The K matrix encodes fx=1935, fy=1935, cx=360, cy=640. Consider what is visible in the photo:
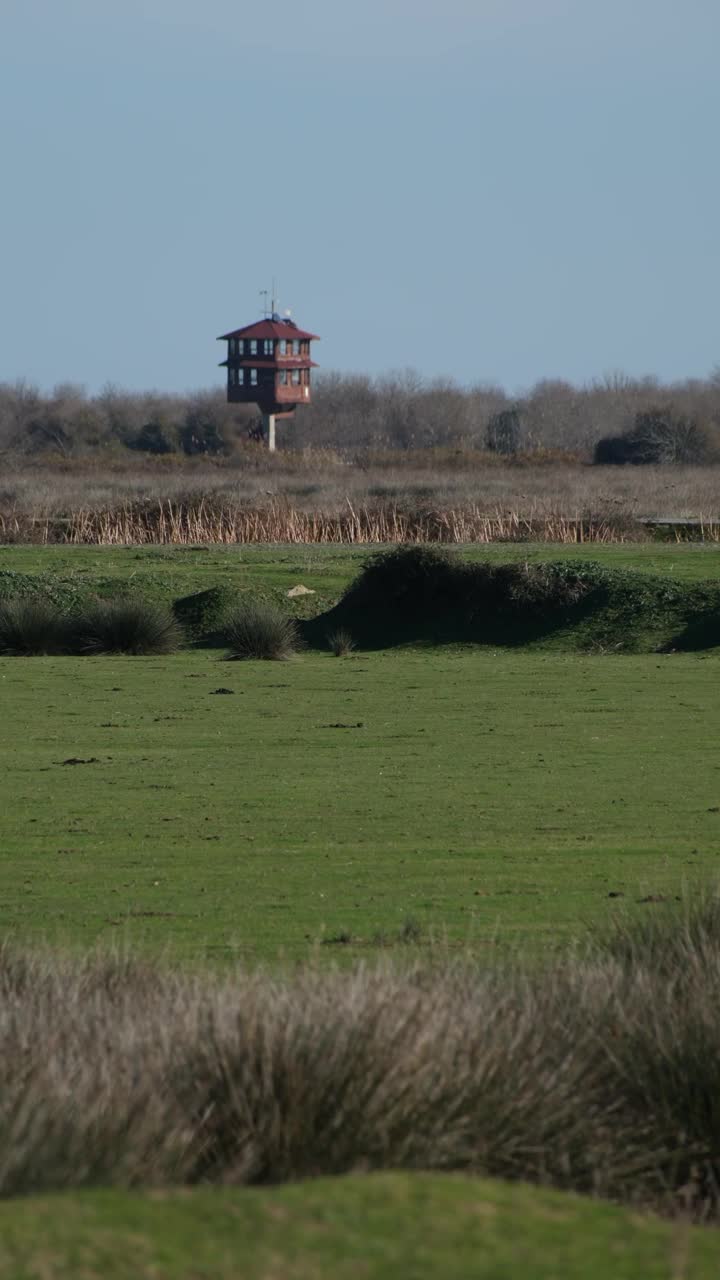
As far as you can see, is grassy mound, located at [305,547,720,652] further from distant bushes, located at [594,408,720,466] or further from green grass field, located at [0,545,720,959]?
distant bushes, located at [594,408,720,466]

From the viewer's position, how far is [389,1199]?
4.89 m

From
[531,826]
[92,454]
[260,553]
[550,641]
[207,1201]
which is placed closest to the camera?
[207,1201]

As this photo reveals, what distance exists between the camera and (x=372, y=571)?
31.5 meters

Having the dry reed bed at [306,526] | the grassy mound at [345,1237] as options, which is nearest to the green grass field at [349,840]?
the grassy mound at [345,1237]

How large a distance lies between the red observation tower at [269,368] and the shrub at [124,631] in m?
84.3

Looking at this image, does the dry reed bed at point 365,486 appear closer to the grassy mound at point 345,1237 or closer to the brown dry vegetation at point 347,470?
the brown dry vegetation at point 347,470

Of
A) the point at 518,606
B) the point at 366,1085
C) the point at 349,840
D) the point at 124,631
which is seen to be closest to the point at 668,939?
the point at 366,1085

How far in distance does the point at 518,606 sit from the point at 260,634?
4.53 metres

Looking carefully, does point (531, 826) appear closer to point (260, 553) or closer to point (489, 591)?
point (489, 591)

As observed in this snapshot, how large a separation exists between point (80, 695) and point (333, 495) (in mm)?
33641

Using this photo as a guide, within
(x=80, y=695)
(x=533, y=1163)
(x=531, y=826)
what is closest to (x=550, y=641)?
(x=80, y=695)

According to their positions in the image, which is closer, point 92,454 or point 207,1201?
point 207,1201

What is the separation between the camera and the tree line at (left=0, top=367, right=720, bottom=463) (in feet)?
372

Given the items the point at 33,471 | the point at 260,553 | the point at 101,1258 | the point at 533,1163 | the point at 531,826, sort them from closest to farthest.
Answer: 1. the point at 101,1258
2. the point at 533,1163
3. the point at 531,826
4. the point at 260,553
5. the point at 33,471
